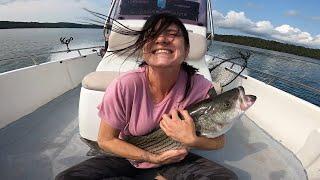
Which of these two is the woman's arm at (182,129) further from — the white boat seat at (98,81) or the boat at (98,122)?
the white boat seat at (98,81)

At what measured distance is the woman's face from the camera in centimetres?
260

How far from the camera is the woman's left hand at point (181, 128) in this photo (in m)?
2.53

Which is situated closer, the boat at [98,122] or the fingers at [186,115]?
the fingers at [186,115]

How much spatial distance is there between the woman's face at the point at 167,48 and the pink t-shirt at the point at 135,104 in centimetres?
25

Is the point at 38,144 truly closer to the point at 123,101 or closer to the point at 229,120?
the point at 123,101

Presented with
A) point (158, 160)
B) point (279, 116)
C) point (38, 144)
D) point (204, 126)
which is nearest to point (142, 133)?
point (158, 160)

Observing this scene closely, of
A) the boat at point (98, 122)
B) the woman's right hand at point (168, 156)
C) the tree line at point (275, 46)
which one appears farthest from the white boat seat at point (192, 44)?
the tree line at point (275, 46)

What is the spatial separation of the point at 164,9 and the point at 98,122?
372 cm

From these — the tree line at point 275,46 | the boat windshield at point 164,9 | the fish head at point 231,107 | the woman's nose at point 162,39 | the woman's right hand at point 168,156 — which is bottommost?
the tree line at point 275,46

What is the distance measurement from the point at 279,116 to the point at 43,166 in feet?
12.5

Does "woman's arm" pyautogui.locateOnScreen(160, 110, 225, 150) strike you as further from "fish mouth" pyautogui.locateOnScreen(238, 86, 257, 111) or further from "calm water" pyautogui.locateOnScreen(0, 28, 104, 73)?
"calm water" pyautogui.locateOnScreen(0, 28, 104, 73)

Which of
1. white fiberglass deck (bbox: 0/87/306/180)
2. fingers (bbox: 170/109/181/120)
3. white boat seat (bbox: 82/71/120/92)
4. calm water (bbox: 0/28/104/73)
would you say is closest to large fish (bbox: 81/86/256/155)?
fingers (bbox: 170/109/181/120)

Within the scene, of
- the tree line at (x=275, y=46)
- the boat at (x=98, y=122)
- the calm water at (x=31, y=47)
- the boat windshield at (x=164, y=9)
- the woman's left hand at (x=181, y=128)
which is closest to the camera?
the woman's left hand at (x=181, y=128)

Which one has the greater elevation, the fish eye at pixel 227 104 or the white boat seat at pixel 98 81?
the fish eye at pixel 227 104
